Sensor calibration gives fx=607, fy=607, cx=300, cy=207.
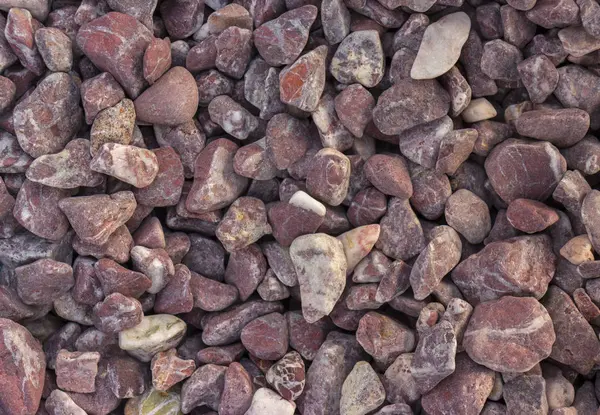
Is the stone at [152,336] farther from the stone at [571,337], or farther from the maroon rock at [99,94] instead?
the stone at [571,337]

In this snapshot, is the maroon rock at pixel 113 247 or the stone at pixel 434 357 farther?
the maroon rock at pixel 113 247

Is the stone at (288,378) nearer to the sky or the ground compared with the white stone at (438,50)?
nearer to the ground

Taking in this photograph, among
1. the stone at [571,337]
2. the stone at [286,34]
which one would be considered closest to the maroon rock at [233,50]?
the stone at [286,34]

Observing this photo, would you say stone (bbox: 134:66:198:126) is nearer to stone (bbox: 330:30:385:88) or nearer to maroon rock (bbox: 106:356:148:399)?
stone (bbox: 330:30:385:88)

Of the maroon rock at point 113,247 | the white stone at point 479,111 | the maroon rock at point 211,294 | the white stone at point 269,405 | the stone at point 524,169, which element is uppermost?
the white stone at point 479,111

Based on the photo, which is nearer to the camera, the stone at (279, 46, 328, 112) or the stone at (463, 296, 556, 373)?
the stone at (463, 296, 556, 373)

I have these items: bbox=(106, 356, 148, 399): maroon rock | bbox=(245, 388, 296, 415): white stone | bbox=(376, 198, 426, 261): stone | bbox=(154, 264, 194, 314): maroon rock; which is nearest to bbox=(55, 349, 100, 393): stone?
bbox=(106, 356, 148, 399): maroon rock
